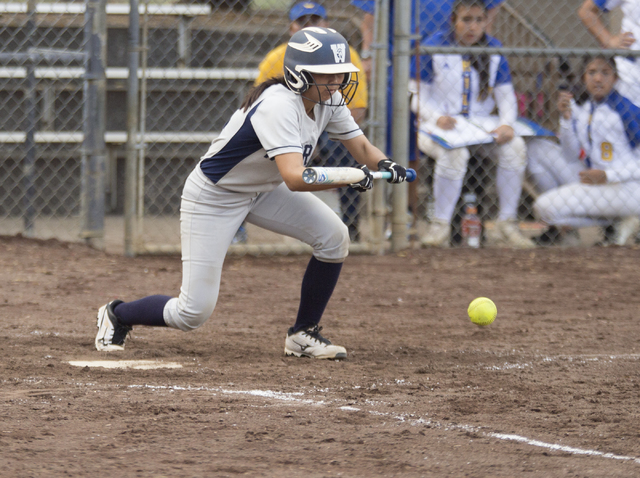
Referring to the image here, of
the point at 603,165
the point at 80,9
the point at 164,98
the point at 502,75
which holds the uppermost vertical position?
the point at 80,9

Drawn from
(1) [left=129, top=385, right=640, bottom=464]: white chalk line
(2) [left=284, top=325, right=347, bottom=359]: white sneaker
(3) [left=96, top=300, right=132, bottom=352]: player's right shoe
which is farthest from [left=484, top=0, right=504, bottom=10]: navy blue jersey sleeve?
(1) [left=129, top=385, right=640, bottom=464]: white chalk line

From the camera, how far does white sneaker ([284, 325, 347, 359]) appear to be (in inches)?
172

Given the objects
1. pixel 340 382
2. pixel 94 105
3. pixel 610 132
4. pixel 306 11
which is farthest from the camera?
pixel 610 132

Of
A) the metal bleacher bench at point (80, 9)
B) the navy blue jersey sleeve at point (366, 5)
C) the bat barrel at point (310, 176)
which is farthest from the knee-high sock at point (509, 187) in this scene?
the bat barrel at point (310, 176)

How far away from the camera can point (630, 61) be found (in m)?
8.03

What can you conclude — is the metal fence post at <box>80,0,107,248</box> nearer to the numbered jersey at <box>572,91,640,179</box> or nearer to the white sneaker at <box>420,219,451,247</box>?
the white sneaker at <box>420,219,451,247</box>

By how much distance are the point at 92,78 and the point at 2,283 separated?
2007mm

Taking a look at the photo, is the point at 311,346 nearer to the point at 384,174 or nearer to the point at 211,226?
the point at 211,226

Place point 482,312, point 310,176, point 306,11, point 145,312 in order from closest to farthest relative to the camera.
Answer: point 310,176, point 145,312, point 482,312, point 306,11

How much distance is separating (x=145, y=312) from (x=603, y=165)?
5181 mm

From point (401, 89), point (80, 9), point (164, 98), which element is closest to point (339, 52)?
point (401, 89)

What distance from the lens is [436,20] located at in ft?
27.2

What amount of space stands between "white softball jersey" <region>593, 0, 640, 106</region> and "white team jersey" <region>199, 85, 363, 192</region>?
456 cm

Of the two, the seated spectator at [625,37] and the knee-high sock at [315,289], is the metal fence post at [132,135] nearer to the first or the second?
the knee-high sock at [315,289]
